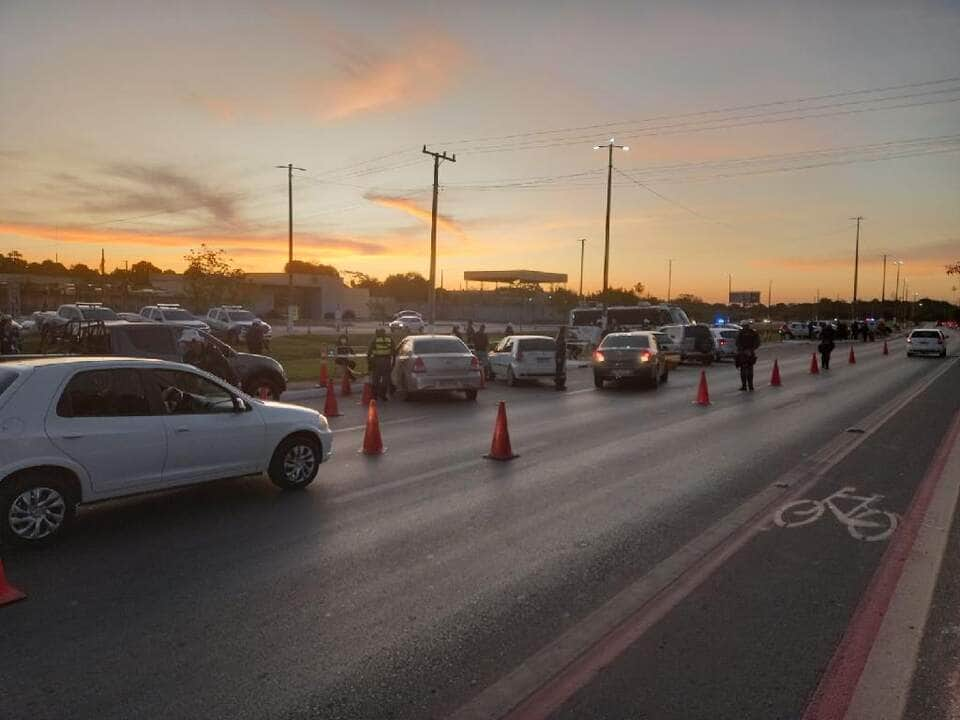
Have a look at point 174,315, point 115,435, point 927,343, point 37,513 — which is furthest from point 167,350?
point 927,343

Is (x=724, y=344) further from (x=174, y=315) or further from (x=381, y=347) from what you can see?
(x=174, y=315)

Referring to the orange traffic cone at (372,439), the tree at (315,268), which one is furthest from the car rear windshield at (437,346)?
the tree at (315,268)

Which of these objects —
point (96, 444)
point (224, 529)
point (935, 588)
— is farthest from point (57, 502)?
point (935, 588)

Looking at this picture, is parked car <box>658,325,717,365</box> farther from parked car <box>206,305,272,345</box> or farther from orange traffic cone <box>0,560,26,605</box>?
orange traffic cone <box>0,560,26,605</box>

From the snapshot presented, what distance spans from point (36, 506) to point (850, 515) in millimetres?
7526

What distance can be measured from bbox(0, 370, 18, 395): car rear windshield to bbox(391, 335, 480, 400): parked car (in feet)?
36.8

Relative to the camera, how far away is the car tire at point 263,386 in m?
15.4

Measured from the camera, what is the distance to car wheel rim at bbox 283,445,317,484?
8281 millimetres

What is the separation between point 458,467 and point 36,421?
5.00m

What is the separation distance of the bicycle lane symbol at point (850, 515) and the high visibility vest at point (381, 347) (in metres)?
11.1

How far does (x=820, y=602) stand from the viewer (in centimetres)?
525

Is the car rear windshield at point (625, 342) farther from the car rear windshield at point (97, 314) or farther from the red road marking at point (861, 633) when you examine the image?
the car rear windshield at point (97, 314)

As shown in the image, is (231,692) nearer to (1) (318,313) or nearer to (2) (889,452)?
(2) (889,452)

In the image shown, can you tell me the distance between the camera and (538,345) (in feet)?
72.9
